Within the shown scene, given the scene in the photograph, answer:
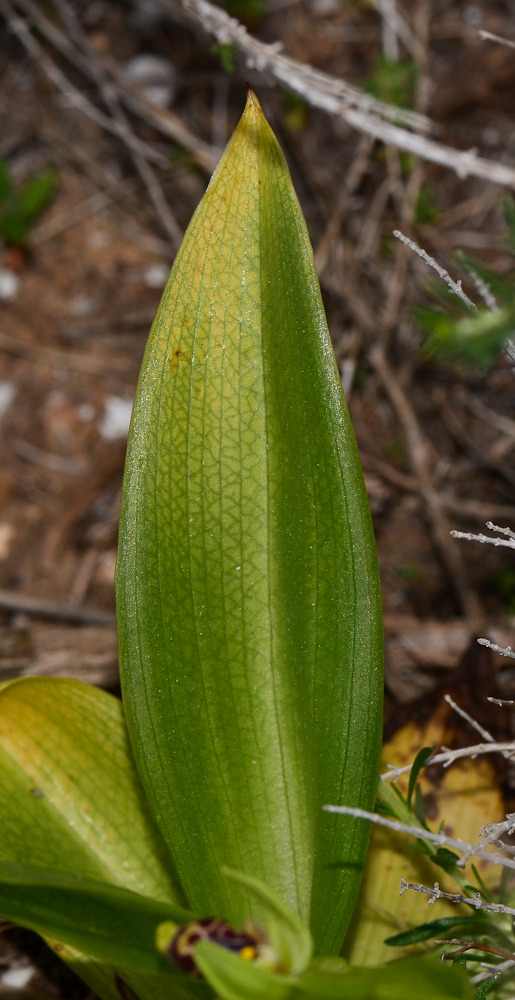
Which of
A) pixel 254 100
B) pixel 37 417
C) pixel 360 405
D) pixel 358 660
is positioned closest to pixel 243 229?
pixel 254 100

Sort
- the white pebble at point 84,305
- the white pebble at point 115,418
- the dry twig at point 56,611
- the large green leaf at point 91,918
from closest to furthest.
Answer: the large green leaf at point 91,918, the dry twig at point 56,611, the white pebble at point 115,418, the white pebble at point 84,305

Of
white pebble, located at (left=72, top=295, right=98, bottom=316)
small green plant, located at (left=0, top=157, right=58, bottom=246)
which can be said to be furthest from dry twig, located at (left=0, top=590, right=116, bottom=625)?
small green plant, located at (left=0, top=157, right=58, bottom=246)

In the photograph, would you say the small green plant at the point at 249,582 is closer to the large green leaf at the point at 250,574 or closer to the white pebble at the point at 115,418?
the large green leaf at the point at 250,574

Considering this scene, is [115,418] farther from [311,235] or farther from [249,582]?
[249,582]

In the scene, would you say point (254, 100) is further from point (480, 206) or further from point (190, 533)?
point (480, 206)

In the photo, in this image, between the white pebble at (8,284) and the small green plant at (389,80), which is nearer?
the small green plant at (389,80)

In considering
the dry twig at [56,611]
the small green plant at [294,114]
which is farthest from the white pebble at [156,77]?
the dry twig at [56,611]

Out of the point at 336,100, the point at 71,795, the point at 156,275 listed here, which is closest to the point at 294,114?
the point at 156,275

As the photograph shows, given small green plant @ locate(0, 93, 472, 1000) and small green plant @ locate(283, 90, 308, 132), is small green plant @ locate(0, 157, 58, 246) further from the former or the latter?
small green plant @ locate(0, 93, 472, 1000)
